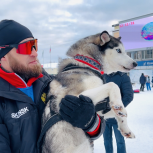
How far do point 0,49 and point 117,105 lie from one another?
148 centimetres

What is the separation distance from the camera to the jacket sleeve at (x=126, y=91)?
3.55 meters

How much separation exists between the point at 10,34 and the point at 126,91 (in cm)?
266

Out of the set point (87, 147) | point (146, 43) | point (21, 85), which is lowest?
point (87, 147)

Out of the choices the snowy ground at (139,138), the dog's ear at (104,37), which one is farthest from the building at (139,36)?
the dog's ear at (104,37)

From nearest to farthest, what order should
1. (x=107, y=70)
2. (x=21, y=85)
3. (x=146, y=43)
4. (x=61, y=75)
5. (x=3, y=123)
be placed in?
(x=3, y=123), (x=21, y=85), (x=61, y=75), (x=107, y=70), (x=146, y=43)

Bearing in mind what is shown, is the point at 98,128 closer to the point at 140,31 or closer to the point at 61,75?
the point at 61,75

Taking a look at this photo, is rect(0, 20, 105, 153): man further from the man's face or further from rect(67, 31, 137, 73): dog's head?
rect(67, 31, 137, 73): dog's head

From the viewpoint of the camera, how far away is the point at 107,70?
2.80 m

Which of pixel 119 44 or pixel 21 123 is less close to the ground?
pixel 119 44

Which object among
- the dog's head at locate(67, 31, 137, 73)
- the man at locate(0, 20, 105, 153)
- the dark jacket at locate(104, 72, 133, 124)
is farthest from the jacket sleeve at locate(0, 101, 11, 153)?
the dark jacket at locate(104, 72, 133, 124)

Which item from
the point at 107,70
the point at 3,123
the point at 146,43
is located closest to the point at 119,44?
the point at 107,70

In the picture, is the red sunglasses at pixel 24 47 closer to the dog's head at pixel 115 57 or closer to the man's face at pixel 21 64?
the man's face at pixel 21 64

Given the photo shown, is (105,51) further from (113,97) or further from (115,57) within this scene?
(113,97)

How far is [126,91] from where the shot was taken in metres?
3.64
